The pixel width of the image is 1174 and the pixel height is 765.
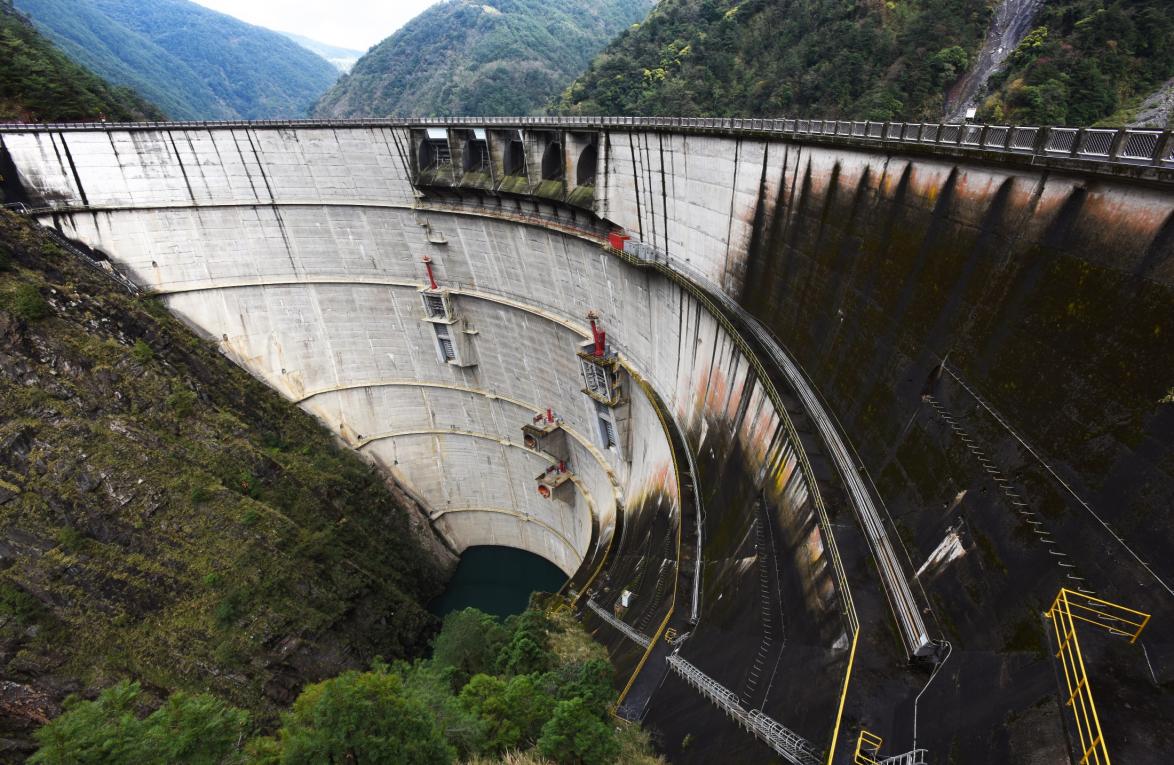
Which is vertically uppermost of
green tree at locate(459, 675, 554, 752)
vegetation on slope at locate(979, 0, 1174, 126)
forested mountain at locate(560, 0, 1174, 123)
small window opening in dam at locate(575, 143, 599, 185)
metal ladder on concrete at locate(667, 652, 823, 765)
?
forested mountain at locate(560, 0, 1174, 123)

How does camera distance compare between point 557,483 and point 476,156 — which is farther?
point 557,483

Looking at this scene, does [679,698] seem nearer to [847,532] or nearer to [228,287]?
[847,532]

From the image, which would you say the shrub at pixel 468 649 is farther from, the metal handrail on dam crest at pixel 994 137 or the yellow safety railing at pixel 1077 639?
the metal handrail on dam crest at pixel 994 137

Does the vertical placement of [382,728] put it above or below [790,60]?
below

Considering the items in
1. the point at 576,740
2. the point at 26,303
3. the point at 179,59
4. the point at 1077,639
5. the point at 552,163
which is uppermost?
the point at 179,59

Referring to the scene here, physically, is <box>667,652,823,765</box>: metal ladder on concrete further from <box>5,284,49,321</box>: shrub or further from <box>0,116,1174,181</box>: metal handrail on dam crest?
<box>5,284,49,321</box>: shrub

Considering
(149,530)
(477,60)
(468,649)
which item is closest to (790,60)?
(468,649)

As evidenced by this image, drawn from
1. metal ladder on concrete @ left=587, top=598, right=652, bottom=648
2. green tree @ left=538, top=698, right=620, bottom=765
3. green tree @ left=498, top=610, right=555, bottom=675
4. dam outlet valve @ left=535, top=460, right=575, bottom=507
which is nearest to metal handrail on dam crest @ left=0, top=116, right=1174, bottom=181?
green tree @ left=538, top=698, right=620, bottom=765

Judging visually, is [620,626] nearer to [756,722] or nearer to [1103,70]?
[756,722]
